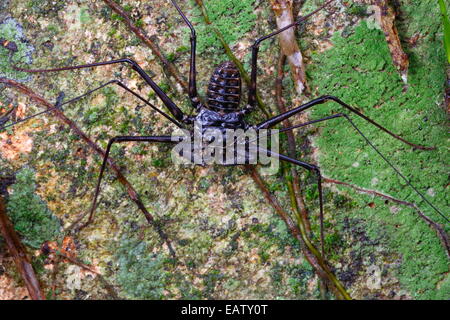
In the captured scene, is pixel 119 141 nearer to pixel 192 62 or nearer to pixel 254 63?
pixel 192 62

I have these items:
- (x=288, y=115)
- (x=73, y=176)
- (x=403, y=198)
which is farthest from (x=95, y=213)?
(x=403, y=198)

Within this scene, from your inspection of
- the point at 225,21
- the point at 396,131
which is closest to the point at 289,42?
the point at 225,21

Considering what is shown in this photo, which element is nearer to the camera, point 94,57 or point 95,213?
point 95,213

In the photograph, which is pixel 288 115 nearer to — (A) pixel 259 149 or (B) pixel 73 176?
(A) pixel 259 149

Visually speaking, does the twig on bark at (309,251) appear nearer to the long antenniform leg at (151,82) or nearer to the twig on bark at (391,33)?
the long antenniform leg at (151,82)

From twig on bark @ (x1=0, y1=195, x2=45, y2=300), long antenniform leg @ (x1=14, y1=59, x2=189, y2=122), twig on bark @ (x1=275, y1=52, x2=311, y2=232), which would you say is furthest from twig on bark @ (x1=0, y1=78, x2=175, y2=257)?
twig on bark @ (x1=275, y1=52, x2=311, y2=232)

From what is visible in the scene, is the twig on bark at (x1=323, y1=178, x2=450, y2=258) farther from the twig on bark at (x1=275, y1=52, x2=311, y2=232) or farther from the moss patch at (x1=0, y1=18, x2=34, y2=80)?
the moss patch at (x1=0, y1=18, x2=34, y2=80)
